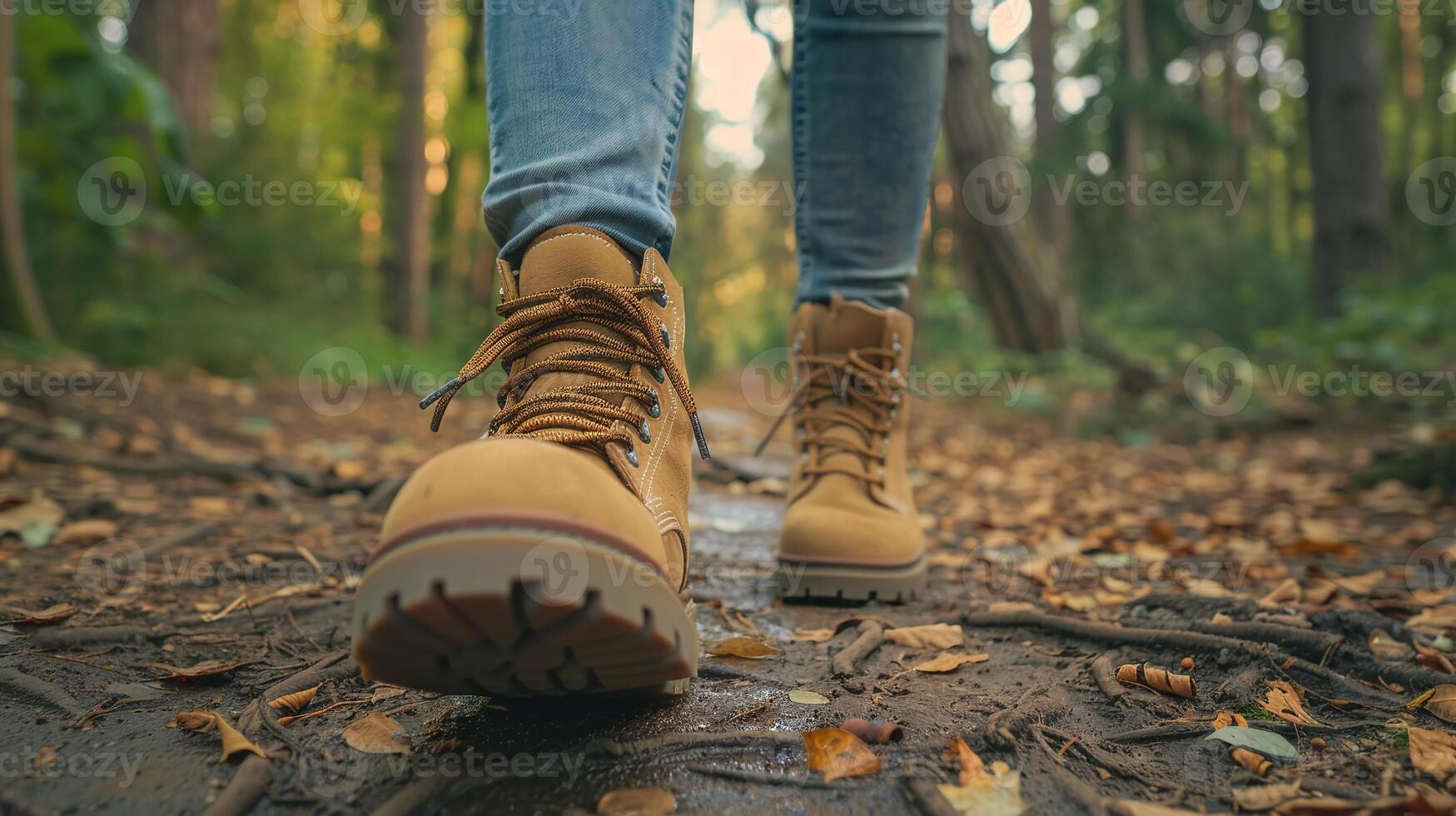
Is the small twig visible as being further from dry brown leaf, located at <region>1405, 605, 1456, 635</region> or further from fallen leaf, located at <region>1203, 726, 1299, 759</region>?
dry brown leaf, located at <region>1405, 605, 1456, 635</region>

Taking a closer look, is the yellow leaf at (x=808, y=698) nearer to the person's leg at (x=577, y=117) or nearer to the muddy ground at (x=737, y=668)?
the muddy ground at (x=737, y=668)

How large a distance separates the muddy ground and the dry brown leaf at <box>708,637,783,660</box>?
0.09 ft

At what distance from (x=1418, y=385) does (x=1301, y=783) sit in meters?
4.80

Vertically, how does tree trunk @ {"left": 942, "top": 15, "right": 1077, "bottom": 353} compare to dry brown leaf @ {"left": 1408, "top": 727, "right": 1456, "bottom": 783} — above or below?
above

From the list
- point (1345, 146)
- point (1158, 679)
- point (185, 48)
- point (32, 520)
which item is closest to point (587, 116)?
point (1158, 679)

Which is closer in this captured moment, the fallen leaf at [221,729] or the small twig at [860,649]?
the fallen leaf at [221,729]

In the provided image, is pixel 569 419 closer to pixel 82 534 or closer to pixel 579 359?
pixel 579 359

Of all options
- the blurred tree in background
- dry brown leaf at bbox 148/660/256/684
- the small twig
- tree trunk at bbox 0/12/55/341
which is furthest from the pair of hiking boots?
tree trunk at bbox 0/12/55/341

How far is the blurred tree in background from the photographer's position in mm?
5176

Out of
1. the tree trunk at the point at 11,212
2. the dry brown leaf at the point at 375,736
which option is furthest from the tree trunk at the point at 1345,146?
the tree trunk at the point at 11,212

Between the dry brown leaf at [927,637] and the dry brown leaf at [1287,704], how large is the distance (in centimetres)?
45

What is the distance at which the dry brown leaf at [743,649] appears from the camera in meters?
1.34

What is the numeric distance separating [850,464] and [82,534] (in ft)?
5.94

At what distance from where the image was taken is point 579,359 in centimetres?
114
